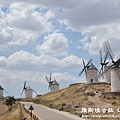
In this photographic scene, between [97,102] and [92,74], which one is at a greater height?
[92,74]

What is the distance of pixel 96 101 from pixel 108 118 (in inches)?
822

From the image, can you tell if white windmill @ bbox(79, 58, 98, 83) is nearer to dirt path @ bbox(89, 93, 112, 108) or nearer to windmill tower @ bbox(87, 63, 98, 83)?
windmill tower @ bbox(87, 63, 98, 83)

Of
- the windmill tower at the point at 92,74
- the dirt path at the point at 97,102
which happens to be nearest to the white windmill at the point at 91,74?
the windmill tower at the point at 92,74

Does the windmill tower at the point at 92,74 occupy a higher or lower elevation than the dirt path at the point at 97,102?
higher

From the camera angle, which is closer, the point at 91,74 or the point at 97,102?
the point at 97,102

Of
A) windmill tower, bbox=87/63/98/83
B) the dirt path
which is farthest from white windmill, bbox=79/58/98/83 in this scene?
the dirt path

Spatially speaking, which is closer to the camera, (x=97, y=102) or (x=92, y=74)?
(x=97, y=102)

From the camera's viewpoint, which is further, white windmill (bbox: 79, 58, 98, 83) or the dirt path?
white windmill (bbox: 79, 58, 98, 83)

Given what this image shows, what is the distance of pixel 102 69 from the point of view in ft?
287

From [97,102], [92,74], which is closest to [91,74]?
[92,74]

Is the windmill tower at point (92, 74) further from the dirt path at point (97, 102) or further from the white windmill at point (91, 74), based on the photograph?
the dirt path at point (97, 102)

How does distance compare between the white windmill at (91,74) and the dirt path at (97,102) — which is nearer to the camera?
the dirt path at (97,102)

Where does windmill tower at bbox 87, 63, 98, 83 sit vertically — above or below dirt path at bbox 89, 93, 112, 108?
above

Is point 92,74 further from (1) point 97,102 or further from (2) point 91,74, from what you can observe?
(1) point 97,102
